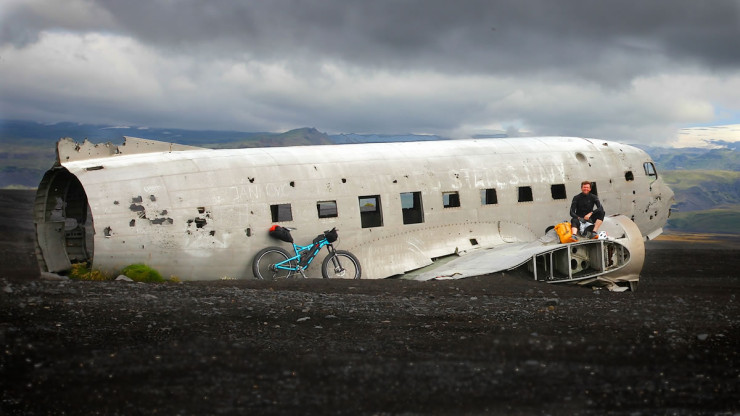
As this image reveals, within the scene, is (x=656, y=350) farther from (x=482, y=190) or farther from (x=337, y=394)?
(x=482, y=190)

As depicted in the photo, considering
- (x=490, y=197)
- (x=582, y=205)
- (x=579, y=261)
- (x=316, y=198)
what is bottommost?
(x=579, y=261)

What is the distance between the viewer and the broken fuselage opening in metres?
19.3

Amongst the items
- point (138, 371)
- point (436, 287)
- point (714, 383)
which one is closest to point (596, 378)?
point (714, 383)

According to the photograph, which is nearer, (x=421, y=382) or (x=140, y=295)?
(x=421, y=382)

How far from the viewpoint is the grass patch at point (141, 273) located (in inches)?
713

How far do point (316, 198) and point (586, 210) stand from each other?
26.0ft

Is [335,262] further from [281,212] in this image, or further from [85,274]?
[85,274]

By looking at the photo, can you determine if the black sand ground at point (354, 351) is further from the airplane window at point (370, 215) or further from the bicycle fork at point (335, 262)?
the airplane window at point (370, 215)

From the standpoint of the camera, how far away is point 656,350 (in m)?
11.7

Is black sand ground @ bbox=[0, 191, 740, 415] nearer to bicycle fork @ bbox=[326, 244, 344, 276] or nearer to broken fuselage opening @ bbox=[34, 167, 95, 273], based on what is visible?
broken fuselage opening @ bbox=[34, 167, 95, 273]

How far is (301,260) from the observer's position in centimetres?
2003

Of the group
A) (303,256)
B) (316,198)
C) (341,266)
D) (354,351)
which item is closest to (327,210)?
(316,198)

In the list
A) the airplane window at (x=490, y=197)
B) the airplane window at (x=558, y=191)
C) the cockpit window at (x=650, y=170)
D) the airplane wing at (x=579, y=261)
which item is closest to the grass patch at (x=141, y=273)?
the airplane wing at (x=579, y=261)

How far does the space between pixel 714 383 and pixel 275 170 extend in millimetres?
13503
